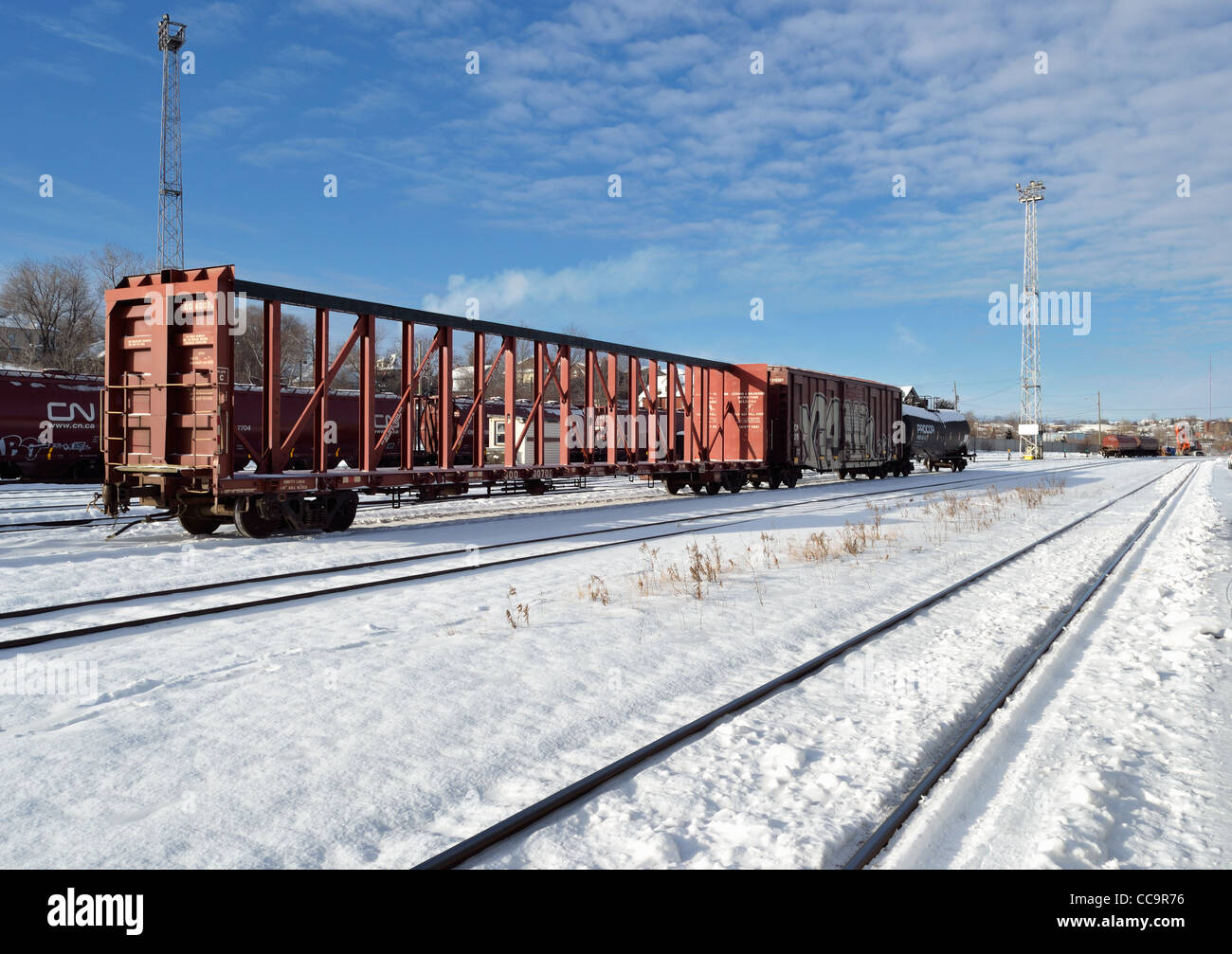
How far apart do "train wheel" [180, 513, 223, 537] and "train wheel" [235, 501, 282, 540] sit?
616 mm

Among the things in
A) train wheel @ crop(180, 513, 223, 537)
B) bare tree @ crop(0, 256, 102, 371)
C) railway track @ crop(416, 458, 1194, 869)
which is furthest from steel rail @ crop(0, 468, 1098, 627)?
bare tree @ crop(0, 256, 102, 371)

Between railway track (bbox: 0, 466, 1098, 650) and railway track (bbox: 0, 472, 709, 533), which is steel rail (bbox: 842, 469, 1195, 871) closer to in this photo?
railway track (bbox: 0, 466, 1098, 650)

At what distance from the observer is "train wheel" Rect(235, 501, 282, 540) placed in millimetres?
13148

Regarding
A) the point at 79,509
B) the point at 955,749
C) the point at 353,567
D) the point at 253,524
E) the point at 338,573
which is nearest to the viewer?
the point at 955,749

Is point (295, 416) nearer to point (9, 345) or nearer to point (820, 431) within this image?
point (820, 431)

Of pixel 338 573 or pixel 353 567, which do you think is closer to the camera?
pixel 338 573

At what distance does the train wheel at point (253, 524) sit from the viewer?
518 inches

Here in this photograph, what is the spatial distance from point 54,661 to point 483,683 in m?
3.45

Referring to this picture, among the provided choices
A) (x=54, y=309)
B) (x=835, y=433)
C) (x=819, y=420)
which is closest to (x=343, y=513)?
(x=819, y=420)

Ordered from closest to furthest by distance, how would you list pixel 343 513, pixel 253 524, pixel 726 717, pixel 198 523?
pixel 726 717 < pixel 253 524 < pixel 198 523 < pixel 343 513

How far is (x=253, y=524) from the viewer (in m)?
13.3

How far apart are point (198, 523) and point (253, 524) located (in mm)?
1144
